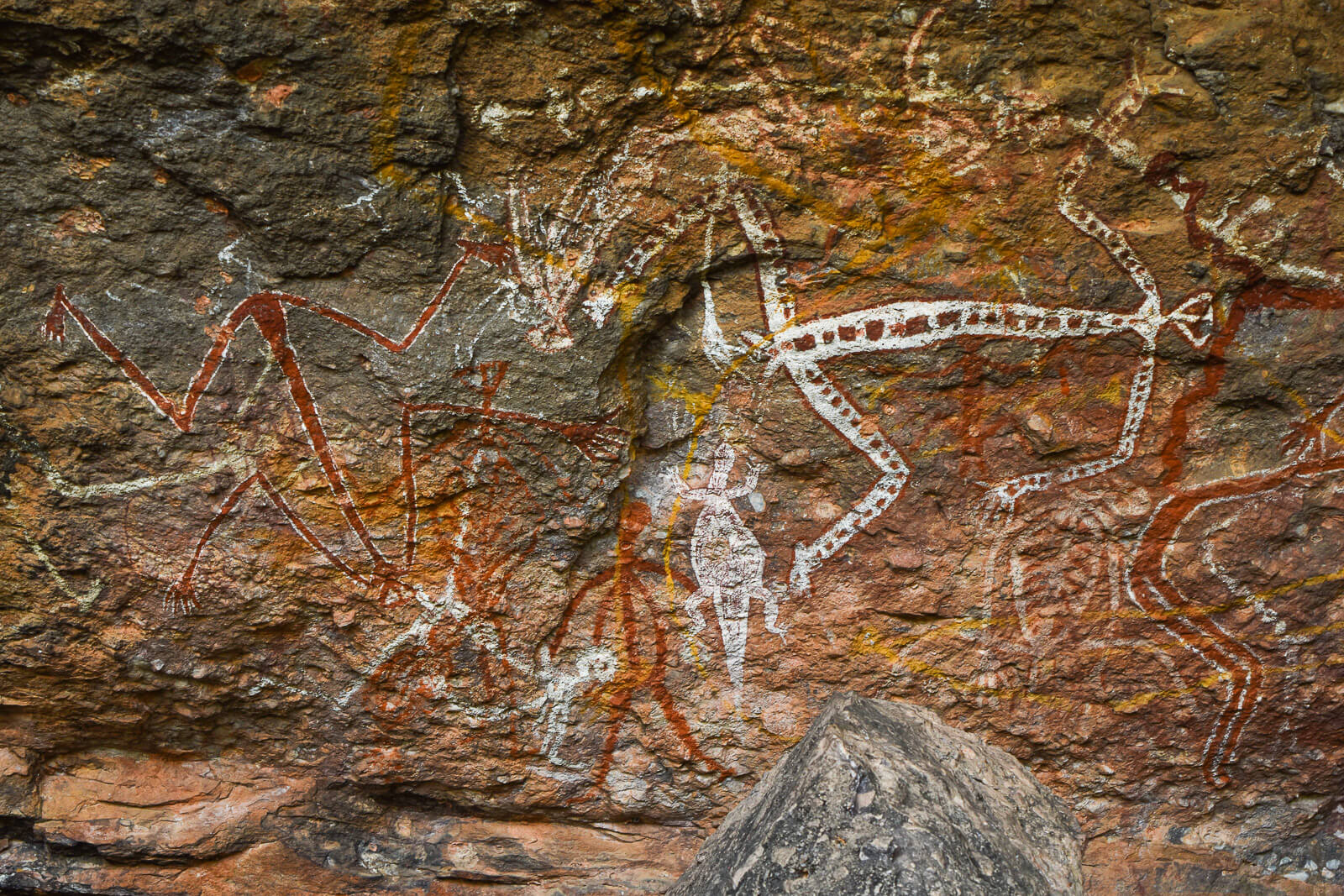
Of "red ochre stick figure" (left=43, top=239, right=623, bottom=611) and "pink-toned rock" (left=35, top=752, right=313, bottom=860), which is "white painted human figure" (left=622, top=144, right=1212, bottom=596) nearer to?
"red ochre stick figure" (left=43, top=239, right=623, bottom=611)

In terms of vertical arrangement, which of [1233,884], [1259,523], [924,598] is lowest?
[1233,884]

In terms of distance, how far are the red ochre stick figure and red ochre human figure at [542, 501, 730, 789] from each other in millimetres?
296

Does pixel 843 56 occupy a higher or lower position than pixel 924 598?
higher

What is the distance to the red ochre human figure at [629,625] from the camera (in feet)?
7.88

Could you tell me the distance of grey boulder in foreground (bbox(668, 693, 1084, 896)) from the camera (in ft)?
6.20

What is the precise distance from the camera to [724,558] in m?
2.41

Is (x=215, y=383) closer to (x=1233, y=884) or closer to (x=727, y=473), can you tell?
(x=727, y=473)

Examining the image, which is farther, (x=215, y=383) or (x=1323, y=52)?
(x=215, y=383)

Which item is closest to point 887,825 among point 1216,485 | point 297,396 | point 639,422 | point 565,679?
point 565,679

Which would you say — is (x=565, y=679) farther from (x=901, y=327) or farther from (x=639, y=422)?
(x=901, y=327)

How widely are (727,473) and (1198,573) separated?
1182 millimetres

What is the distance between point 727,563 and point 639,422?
Answer: 43cm

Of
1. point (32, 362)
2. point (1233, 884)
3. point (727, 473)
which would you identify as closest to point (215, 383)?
point (32, 362)

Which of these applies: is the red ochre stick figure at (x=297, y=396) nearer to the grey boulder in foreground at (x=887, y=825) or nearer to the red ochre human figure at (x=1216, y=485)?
the grey boulder in foreground at (x=887, y=825)
